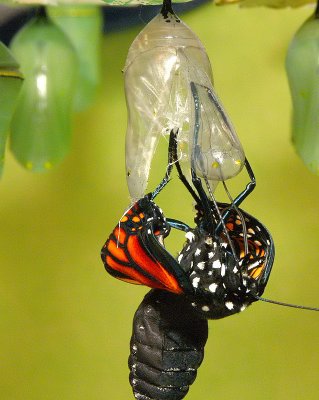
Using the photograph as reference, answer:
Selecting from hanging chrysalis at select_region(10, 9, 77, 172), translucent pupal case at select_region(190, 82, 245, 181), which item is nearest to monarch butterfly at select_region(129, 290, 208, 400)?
translucent pupal case at select_region(190, 82, 245, 181)

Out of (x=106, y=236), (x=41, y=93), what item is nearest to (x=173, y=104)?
(x=41, y=93)

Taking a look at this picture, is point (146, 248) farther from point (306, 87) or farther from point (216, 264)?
point (306, 87)

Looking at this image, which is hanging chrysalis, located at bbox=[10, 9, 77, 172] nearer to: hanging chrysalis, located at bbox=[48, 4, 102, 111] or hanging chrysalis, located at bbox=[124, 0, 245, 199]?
hanging chrysalis, located at bbox=[48, 4, 102, 111]

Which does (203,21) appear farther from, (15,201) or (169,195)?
(15,201)

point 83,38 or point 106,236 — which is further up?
point 83,38

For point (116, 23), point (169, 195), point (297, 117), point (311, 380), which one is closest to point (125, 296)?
point (169, 195)

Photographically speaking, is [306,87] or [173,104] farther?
[306,87]

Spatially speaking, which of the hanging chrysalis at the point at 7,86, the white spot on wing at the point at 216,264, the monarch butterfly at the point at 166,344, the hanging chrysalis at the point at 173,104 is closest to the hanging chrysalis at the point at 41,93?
the hanging chrysalis at the point at 7,86
